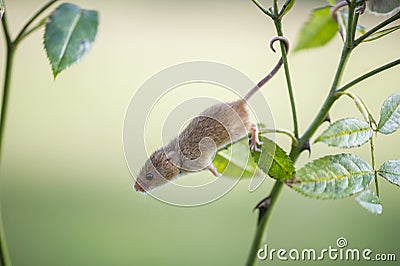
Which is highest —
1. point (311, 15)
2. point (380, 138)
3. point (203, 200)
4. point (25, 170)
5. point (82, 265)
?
point (311, 15)

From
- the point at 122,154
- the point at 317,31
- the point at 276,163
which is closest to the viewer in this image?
the point at 276,163

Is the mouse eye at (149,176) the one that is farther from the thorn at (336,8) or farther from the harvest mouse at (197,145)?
the thorn at (336,8)

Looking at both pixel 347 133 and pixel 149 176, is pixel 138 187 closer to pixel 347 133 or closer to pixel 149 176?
pixel 149 176

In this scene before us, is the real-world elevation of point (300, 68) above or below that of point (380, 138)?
above

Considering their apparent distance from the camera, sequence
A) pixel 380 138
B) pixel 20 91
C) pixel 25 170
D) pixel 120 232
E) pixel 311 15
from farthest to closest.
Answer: pixel 20 91 < pixel 25 170 < pixel 120 232 < pixel 380 138 < pixel 311 15

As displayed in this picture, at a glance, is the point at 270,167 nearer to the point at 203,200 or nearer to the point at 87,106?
the point at 203,200

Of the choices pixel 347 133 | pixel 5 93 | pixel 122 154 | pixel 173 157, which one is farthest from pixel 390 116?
pixel 122 154

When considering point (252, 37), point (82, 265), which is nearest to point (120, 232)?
point (82, 265)

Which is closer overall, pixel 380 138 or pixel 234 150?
pixel 234 150
